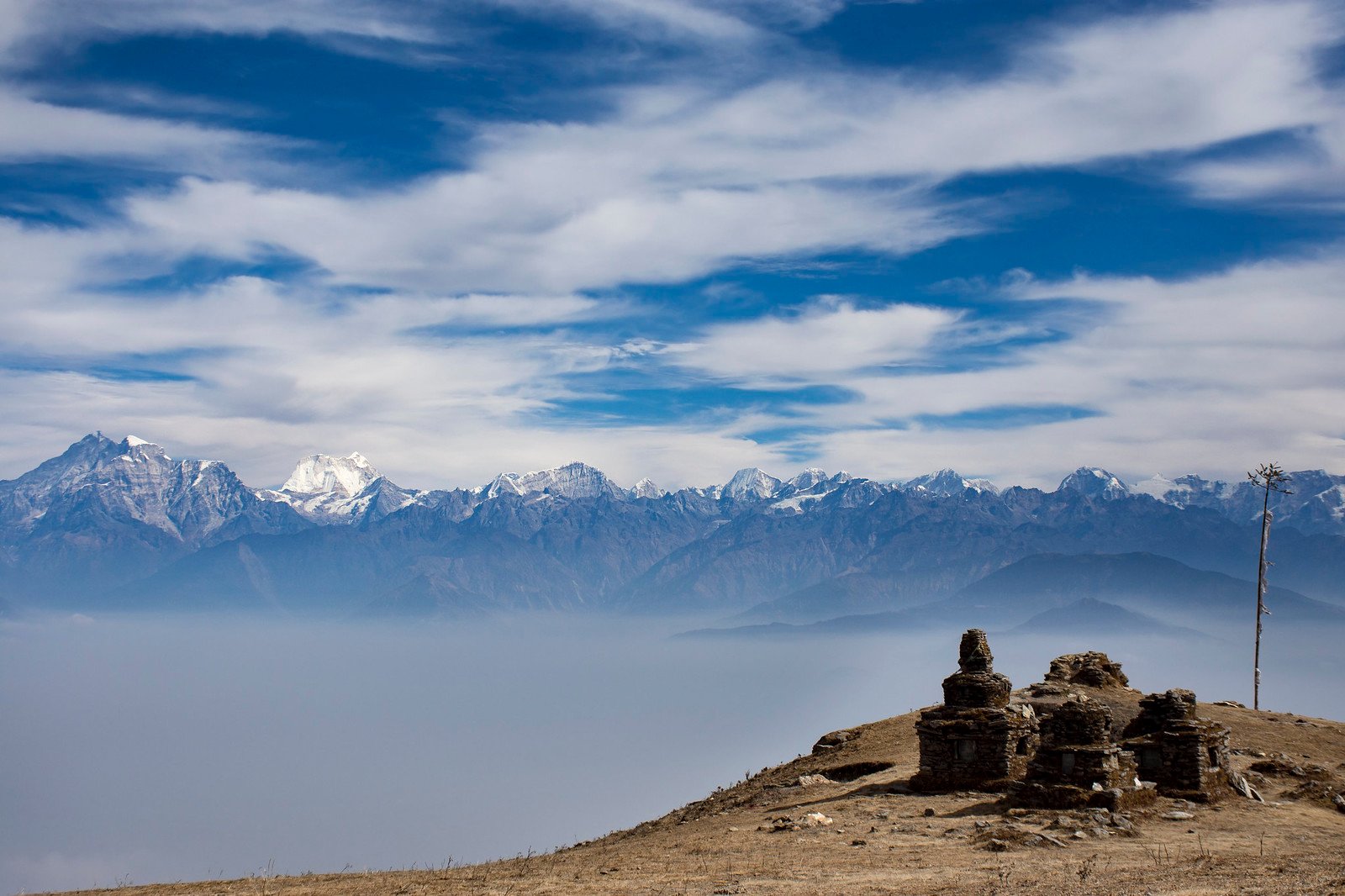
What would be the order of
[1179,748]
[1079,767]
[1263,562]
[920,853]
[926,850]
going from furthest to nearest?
[1263,562] < [1179,748] < [1079,767] < [926,850] < [920,853]

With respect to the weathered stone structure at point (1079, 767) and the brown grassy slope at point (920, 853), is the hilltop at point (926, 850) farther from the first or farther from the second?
the weathered stone structure at point (1079, 767)

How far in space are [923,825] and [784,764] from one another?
2306 cm

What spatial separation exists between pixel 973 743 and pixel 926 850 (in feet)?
40.7

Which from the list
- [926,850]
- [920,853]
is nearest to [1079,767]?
[926,850]

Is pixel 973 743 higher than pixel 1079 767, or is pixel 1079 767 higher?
pixel 973 743

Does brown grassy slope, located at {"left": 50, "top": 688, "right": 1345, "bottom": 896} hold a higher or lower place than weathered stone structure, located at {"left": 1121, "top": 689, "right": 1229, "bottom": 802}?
lower

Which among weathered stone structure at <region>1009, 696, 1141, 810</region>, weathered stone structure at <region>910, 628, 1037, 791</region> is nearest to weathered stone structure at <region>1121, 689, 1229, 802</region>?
weathered stone structure at <region>1009, 696, 1141, 810</region>

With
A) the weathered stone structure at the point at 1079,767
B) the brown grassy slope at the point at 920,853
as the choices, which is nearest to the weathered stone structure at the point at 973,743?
the brown grassy slope at the point at 920,853

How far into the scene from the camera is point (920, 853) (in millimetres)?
32438

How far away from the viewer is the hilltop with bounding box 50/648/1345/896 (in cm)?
2762

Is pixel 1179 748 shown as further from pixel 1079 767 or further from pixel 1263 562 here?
pixel 1263 562

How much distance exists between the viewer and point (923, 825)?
121ft

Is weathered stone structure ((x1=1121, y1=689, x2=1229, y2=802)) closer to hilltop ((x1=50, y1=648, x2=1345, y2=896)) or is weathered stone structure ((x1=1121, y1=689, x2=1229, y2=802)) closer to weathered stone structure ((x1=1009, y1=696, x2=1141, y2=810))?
hilltop ((x1=50, y1=648, x2=1345, y2=896))

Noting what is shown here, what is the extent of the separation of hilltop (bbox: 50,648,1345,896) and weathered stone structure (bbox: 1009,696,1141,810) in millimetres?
1019
